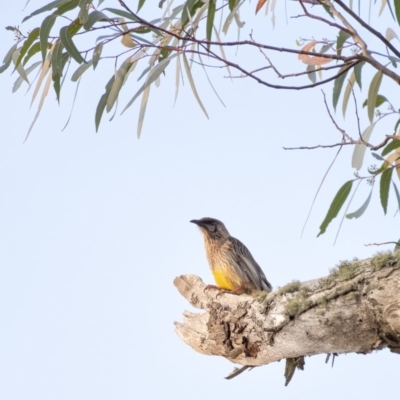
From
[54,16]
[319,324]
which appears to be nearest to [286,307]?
[319,324]

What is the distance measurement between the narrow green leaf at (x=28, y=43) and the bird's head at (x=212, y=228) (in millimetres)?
2667

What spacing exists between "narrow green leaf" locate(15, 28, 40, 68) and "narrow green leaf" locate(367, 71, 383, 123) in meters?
1.48

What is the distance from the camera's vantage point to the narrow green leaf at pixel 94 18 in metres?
3.35

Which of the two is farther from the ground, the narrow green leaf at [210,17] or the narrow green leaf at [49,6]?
the narrow green leaf at [49,6]

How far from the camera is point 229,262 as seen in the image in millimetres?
5676

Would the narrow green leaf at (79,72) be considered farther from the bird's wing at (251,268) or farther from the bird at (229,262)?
the bird's wing at (251,268)

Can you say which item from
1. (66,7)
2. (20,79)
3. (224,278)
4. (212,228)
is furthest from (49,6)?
(212,228)

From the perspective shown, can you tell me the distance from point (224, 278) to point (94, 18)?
264cm

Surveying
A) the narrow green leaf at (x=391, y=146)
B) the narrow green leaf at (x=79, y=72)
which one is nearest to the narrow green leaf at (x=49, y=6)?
the narrow green leaf at (x=79, y=72)

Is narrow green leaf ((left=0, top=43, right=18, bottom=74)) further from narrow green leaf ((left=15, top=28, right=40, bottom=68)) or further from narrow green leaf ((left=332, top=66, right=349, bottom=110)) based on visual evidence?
narrow green leaf ((left=332, top=66, right=349, bottom=110))

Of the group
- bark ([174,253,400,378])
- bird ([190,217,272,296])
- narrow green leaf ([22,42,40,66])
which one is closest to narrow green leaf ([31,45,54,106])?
narrow green leaf ([22,42,40,66])

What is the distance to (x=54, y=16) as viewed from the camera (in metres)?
3.47

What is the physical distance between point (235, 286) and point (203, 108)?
6.16 ft

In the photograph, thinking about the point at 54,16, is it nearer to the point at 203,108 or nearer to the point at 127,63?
the point at 127,63
